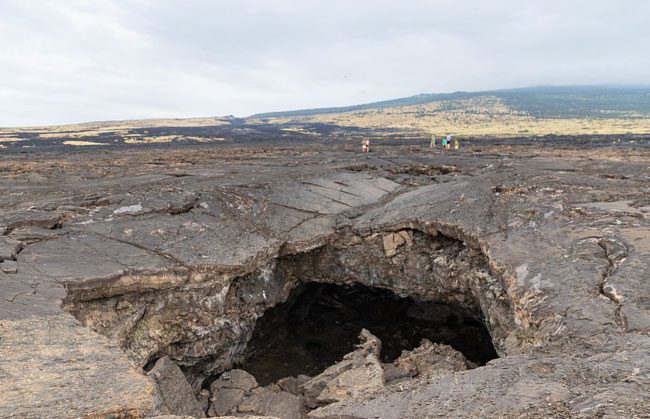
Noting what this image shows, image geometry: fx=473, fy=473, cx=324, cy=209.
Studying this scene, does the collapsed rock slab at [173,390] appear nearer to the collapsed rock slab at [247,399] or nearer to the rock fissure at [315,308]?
the collapsed rock slab at [247,399]

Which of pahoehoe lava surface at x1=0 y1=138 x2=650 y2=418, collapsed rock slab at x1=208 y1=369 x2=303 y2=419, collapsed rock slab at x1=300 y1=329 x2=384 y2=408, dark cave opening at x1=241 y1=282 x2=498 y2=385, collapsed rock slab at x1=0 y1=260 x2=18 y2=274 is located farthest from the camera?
dark cave opening at x1=241 y1=282 x2=498 y2=385

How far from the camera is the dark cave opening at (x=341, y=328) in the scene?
409 inches

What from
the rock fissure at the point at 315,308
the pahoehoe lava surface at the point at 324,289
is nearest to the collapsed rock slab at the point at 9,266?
the pahoehoe lava surface at the point at 324,289

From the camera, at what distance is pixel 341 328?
481 inches

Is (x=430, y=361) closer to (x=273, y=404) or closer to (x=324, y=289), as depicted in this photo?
(x=273, y=404)

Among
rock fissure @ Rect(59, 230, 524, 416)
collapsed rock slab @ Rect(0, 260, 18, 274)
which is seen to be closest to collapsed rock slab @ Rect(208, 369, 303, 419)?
rock fissure @ Rect(59, 230, 524, 416)

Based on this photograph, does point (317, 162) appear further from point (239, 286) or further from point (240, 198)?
point (239, 286)

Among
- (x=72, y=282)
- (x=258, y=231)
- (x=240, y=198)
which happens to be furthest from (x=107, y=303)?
(x=240, y=198)

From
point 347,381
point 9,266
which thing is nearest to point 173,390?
point 347,381

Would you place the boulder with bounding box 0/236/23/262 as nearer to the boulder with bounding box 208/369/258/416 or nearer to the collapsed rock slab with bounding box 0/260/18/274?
the collapsed rock slab with bounding box 0/260/18/274

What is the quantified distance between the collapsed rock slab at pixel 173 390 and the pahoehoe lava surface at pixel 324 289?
3 cm

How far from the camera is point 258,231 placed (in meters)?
9.43

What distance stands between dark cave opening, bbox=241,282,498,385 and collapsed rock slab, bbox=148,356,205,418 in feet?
8.80

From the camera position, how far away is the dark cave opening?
1040 centimetres
